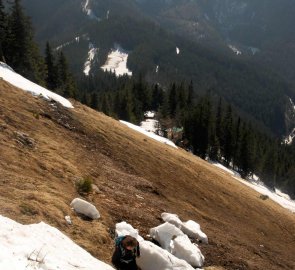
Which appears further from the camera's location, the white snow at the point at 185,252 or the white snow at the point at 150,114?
the white snow at the point at 150,114

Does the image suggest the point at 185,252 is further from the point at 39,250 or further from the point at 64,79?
the point at 64,79

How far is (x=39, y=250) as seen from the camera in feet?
32.6

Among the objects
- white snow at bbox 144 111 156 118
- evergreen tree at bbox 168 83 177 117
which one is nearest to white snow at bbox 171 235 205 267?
evergreen tree at bbox 168 83 177 117

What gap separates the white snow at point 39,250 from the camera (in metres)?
9.00

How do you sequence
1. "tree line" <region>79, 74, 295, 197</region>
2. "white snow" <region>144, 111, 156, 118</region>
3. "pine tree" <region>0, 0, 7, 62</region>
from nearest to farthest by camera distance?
"pine tree" <region>0, 0, 7, 62</region> < "tree line" <region>79, 74, 295, 197</region> < "white snow" <region>144, 111, 156, 118</region>

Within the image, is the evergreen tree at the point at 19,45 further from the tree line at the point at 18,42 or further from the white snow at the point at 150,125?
the white snow at the point at 150,125

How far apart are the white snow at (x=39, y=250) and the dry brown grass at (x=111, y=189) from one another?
0.87 metres

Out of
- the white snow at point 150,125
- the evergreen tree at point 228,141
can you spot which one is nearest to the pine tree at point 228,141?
the evergreen tree at point 228,141

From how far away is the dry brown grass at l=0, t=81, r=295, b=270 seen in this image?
13625mm

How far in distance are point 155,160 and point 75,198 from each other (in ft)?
45.5

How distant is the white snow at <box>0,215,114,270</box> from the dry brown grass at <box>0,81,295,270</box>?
2.85ft

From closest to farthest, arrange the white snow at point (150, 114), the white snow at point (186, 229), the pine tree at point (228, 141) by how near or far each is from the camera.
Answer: the white snow at point (186, 229) < the pine tree at point (228, 141) < the white snow at point (150, 114)

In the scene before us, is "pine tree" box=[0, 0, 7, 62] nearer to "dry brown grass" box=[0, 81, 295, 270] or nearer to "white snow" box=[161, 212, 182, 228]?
"dry brown grass" box=[0, 81, 295, 270]

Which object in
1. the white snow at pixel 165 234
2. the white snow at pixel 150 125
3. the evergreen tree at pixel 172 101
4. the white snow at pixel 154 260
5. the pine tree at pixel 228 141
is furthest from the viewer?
the evergreen tree at pixel 172 101
